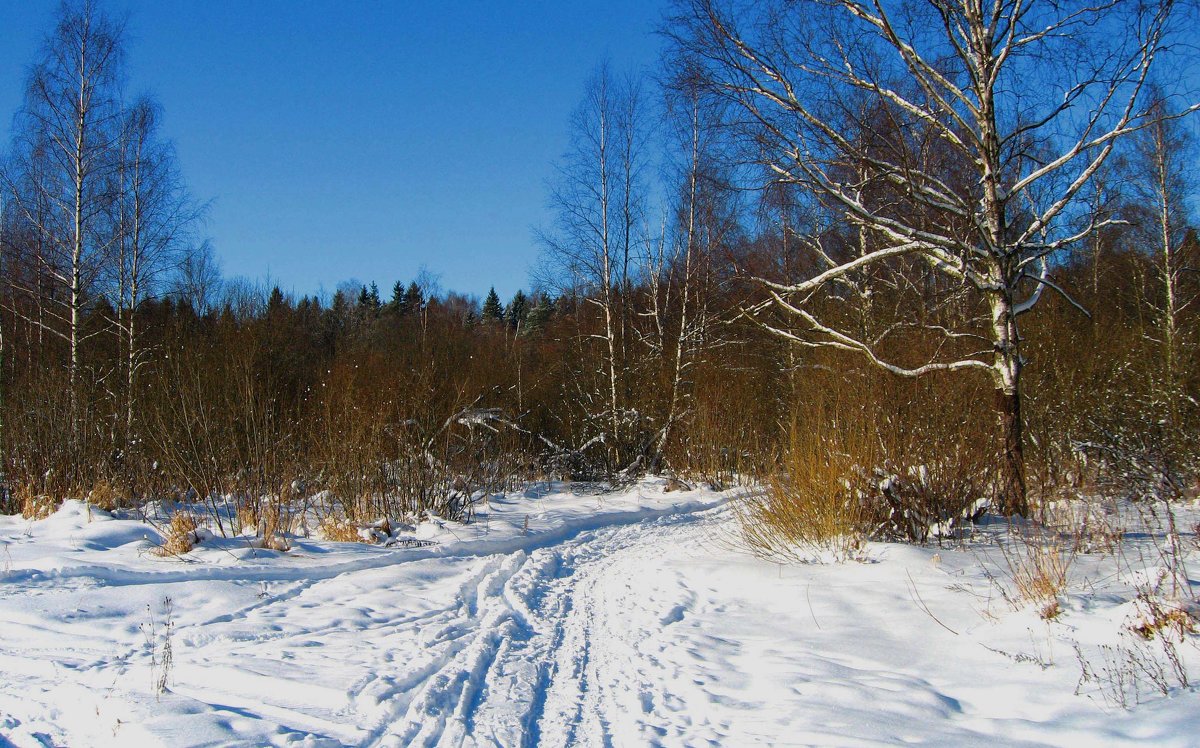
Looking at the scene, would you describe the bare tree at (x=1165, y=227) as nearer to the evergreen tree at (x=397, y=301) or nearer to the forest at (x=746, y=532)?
the forest at (x=746, y=532)

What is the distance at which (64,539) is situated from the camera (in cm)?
766

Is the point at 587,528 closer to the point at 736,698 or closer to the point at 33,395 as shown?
the point at 736,698

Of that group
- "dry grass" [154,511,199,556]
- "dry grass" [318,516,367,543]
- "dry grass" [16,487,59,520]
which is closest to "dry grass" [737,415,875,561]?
"dry grass" [318,516,367,543]

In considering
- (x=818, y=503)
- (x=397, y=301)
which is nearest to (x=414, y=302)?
(x=397, y=301)

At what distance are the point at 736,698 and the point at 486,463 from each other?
7.79 m

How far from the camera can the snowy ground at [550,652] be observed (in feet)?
10.9

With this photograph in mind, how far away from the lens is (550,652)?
15.6 ft

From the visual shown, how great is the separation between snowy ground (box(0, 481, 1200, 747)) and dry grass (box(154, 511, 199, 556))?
0.22m

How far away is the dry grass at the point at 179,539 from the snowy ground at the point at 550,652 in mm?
217

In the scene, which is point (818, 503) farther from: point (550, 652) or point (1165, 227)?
point (1165, 227)

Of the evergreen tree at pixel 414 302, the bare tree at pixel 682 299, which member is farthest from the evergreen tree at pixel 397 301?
the bare tree at pixel 682 299

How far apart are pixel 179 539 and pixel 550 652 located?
4.63 meters

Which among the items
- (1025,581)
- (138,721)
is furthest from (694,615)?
(138,721)

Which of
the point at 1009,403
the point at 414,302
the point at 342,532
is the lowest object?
the point at 342,532
